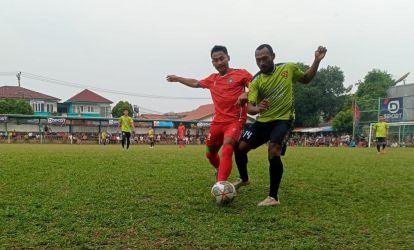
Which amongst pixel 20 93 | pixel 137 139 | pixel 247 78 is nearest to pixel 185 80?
pixel 247 78

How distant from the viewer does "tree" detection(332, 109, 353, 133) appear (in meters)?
58.2

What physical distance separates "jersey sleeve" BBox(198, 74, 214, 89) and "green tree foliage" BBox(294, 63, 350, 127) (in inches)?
2369

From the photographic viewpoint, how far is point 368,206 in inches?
207

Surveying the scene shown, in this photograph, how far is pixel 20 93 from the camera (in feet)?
244

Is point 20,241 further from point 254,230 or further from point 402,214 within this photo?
point 402,214

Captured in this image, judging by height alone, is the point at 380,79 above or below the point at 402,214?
above

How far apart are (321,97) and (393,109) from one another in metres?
22.0

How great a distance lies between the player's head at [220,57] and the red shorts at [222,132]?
0.87 meters

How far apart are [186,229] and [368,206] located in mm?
2549

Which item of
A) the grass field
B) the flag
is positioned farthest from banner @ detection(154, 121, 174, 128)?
the grass field

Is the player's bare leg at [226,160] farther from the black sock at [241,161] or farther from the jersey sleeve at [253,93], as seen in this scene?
the jersey sleeve at [253,93]

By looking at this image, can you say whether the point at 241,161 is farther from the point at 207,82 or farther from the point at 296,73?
the point at 296,73

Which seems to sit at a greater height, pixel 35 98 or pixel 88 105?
pixel 35 98

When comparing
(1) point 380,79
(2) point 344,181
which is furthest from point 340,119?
(2) point 344,181
